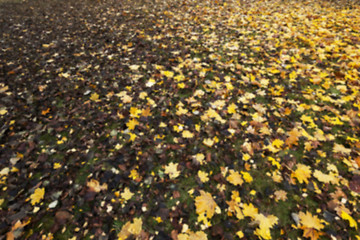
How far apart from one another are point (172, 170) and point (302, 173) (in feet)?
5.72

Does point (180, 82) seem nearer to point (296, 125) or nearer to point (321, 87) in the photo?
point (296, 125)

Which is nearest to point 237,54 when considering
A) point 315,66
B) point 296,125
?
point 315,66

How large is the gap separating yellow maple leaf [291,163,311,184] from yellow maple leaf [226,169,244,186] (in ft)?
2.31

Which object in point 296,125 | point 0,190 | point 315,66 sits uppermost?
point 315,66

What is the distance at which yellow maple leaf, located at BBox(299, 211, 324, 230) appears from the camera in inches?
80.4

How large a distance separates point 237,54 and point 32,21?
758cm

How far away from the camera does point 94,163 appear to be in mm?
2646

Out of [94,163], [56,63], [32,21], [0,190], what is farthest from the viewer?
[32,21]

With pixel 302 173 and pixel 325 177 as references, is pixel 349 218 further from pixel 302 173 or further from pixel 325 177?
pixel 302 173

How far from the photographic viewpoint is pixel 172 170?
2561 mm

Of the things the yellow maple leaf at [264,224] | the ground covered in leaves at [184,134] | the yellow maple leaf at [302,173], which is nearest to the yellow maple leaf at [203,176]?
the ground covered in leaves at [184,134]

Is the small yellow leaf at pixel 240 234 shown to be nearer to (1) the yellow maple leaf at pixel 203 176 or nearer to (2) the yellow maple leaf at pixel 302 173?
(1) the yellow maple leaf at pixel 203 176

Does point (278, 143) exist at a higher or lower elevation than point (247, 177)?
higher

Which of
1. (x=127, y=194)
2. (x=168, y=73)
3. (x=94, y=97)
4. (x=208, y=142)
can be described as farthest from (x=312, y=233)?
(x=94, y=97)
